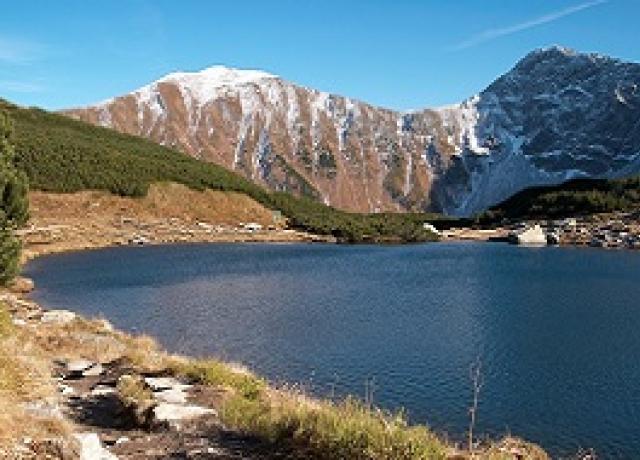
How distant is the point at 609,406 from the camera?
38406 mm

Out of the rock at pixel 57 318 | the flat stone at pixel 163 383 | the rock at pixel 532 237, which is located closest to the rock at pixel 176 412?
the flat stone at pixel 163 383

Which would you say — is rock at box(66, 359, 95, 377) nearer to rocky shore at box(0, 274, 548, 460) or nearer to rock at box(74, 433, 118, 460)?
rocky shore at box(0, 274, 548, 460)

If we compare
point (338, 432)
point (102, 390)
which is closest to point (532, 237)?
point (102, 390)

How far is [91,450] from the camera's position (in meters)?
13.1

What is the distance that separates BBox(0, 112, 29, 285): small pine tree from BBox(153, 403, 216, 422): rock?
4281cm

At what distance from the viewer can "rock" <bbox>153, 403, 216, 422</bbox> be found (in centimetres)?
1664

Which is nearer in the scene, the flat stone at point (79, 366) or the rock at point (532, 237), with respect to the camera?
the flat stone at point (79, 366)

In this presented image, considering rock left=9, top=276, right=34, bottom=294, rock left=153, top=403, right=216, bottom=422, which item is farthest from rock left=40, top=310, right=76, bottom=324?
rock left=9, top=276, right=34, bottom=294

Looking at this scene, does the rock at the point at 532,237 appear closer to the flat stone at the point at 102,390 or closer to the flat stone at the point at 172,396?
the flat stone at the point at 102,390

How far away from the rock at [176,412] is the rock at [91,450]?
2.85 meters

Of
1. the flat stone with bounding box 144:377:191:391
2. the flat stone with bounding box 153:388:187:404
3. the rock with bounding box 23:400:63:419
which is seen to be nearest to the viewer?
the rock with bounding box 23:400:63:419

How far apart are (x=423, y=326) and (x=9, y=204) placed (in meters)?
37.0

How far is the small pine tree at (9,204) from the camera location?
56381 mm

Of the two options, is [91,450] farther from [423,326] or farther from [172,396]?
[423,326]
